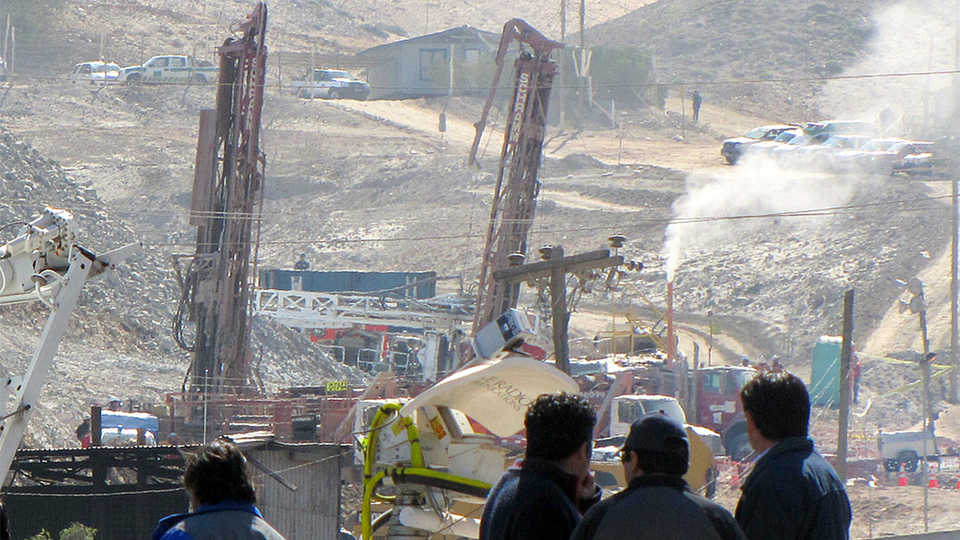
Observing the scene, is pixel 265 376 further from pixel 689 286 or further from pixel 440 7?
pixel 440 7

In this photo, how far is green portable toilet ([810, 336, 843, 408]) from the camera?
132 ft

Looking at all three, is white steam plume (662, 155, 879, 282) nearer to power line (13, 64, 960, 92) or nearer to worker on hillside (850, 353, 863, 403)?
power line (13, 64, 960, 92)

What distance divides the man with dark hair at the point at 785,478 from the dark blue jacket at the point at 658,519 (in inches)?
18.4

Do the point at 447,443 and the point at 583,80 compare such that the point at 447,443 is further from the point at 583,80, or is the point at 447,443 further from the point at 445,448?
the point at 583,80

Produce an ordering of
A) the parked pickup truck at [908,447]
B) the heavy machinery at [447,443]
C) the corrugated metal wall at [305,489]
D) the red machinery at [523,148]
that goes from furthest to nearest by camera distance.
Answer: the red machinery at [523,148]
the parked pickup truck at [908,447]
the corrugated metal wall at [305,489]
the heavy machinery at [447,443]

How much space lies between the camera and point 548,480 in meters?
5.75

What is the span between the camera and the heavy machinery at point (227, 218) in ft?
103

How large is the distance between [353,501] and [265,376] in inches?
630

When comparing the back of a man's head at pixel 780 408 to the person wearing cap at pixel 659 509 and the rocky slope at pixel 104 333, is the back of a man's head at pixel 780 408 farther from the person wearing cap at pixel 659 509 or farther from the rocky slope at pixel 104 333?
the rocky slope at pixel 104 333

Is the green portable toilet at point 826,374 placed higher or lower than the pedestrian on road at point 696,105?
lower

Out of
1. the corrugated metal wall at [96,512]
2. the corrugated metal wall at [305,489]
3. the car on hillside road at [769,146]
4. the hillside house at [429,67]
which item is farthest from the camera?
the hillside house at [429,67]

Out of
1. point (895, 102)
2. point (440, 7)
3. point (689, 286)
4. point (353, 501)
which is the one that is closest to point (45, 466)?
point (353, 501)

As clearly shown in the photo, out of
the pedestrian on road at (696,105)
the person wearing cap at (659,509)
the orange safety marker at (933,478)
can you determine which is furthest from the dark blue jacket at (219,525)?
the pedestrian on road at (696,105)

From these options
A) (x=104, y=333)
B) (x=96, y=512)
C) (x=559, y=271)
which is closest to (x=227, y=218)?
(x=559, y=271)
